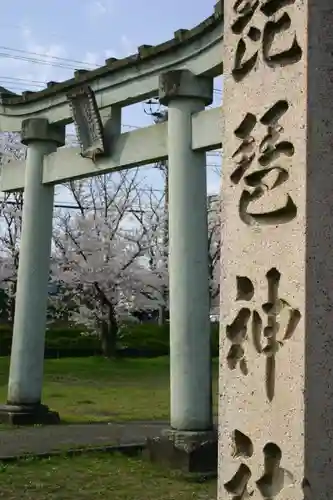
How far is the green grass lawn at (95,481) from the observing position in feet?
21.6

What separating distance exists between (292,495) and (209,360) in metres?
5.19

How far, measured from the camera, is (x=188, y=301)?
7.80 meters

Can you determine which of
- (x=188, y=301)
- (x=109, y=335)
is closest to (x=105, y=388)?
(x=109, y=335)

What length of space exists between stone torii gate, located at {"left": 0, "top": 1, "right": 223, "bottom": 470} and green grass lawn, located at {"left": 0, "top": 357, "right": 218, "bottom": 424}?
2225 millimetres

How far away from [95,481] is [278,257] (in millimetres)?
4940

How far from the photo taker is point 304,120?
9.21ft

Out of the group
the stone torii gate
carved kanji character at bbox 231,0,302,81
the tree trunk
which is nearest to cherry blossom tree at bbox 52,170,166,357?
the tree trunk

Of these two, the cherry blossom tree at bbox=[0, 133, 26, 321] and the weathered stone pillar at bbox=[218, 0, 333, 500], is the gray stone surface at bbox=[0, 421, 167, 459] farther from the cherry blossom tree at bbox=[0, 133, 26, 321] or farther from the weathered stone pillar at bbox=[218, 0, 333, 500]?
the cherry blossom tree at bbox=[0, 133, 26, 321]

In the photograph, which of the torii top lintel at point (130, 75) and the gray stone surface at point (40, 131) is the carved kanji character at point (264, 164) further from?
the gray stone surface at point (40, 131)

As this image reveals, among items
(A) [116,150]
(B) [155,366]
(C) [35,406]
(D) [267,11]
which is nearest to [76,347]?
(B) [155,366]

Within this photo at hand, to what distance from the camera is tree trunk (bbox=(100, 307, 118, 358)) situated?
73.0ft

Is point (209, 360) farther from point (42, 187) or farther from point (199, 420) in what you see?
point (42, 187)

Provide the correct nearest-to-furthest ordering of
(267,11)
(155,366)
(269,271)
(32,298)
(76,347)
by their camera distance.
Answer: (269,271), (267,11), (32,298), (155,366), (76,347)

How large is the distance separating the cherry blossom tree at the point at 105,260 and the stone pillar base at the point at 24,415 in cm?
1179
